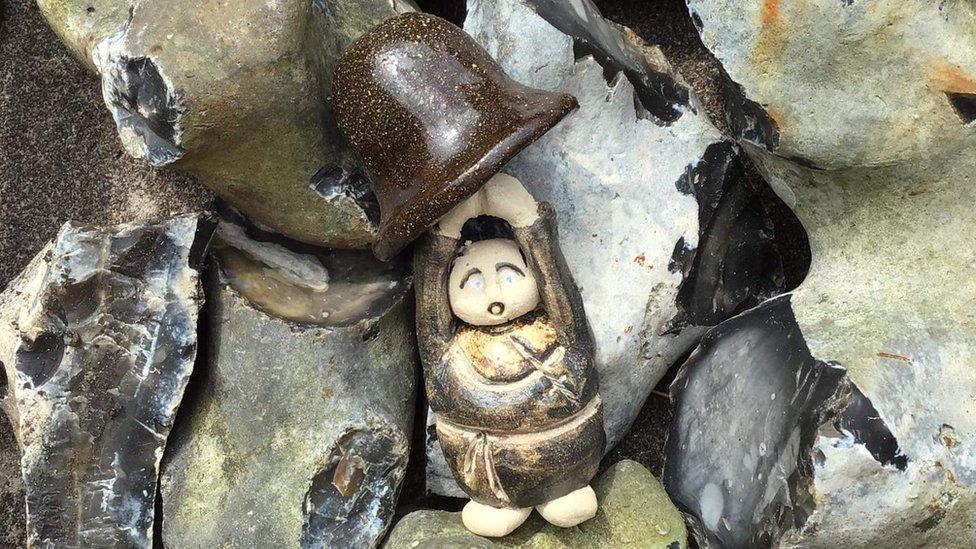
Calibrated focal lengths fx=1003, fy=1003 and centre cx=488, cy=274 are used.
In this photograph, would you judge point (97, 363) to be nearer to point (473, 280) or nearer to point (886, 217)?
point (473, 280)

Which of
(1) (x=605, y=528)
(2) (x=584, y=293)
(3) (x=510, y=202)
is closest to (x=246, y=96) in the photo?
(3) (x=510, y=202)

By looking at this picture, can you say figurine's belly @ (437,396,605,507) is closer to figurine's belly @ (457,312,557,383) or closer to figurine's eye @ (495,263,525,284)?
figurine's belly @ (457,312,557,383)

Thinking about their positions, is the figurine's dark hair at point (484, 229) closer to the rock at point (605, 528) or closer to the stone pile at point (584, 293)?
the stone pile at point (584, 293)

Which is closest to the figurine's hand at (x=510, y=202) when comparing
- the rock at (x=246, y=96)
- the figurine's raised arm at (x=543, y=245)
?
the figurine's raised arm at (x=543, y=245)

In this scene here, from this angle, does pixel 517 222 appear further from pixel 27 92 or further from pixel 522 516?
pixel 27 92

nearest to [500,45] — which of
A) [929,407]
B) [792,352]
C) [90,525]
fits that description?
[792,352]
